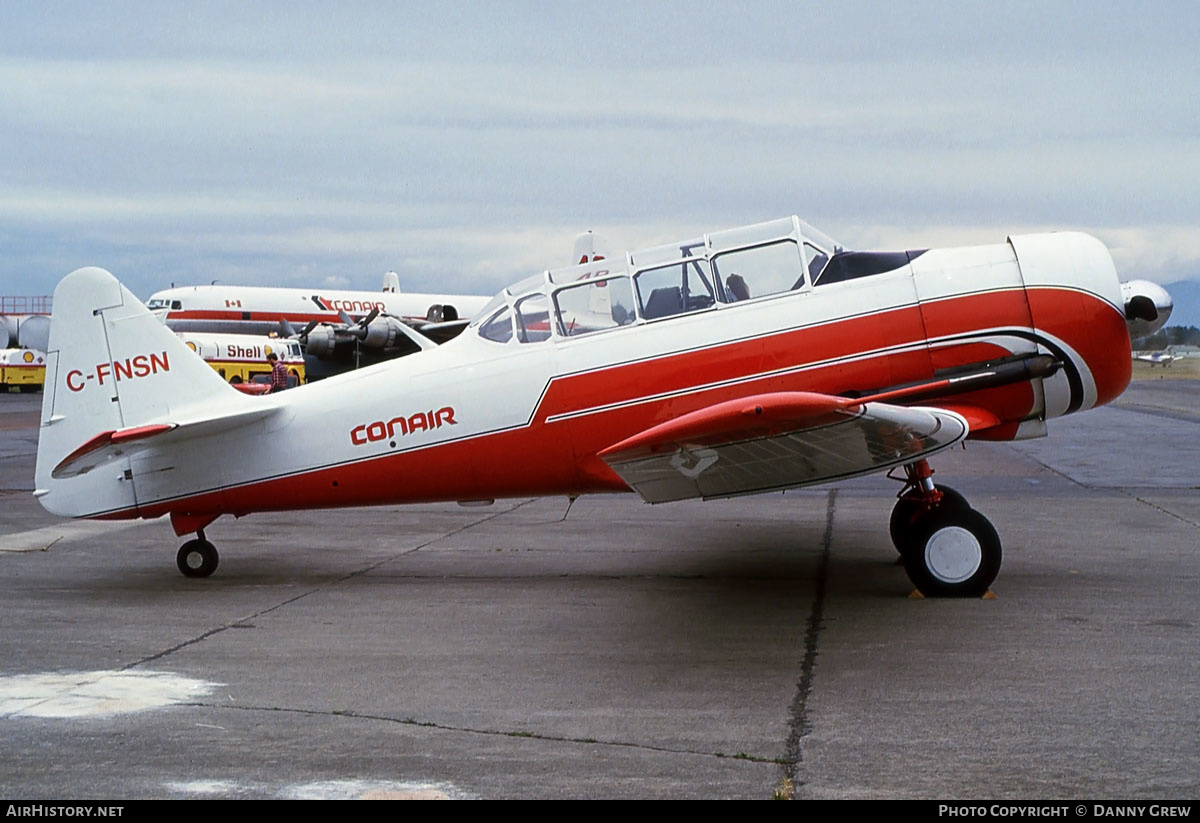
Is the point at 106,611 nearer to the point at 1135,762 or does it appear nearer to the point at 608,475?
the point at 608,475

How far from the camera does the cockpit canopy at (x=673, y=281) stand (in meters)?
8.88

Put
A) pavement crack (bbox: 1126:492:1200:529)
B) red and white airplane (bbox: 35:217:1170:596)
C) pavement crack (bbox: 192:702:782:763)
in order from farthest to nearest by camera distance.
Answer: pavement crack (bbox: 1126:492:1200:529)
red and white airplane (bbox: 35:217:1170:596)
pavement crack (bbox: 192:702:782:763)

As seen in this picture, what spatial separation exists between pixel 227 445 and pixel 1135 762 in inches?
276

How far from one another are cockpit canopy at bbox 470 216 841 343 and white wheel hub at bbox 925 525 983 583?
200 cm

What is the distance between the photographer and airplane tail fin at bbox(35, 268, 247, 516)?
9.85 meters

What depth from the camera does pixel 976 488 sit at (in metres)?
16.7

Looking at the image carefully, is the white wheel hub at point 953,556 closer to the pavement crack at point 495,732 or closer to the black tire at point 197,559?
the pavement crack at point 495,732

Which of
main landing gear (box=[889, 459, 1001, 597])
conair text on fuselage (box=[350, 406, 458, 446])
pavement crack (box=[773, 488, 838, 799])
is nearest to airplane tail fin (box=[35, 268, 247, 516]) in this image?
conair text on fuselage (box=[350, 406, 458, 446])

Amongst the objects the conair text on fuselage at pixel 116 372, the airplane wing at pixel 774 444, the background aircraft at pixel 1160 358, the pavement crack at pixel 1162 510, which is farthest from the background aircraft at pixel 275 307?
the background aircraft at pixel 1160 358

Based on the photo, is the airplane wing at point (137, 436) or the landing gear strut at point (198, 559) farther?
the landing gear strut at point (198, 559)

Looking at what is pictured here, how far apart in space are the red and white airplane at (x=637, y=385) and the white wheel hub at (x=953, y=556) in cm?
1

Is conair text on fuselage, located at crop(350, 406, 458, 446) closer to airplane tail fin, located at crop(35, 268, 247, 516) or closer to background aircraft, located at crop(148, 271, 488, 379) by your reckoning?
airplane tail fin, located at crop(35, 268, 247, 516)

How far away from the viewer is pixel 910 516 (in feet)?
30.9

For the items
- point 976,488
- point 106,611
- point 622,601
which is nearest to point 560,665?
point 622,601
